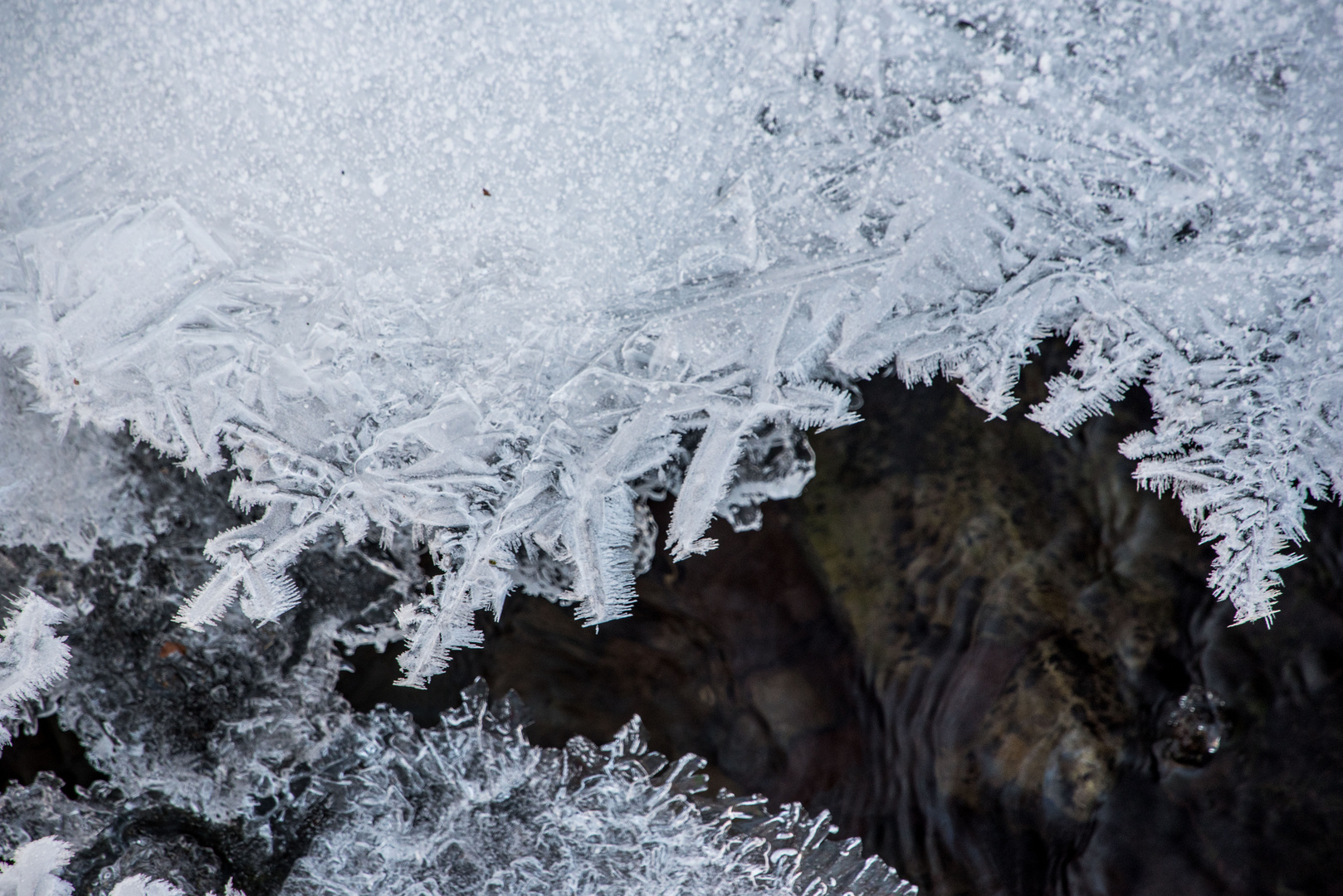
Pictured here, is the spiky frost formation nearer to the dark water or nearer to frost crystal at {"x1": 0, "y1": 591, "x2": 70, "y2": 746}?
the dark water

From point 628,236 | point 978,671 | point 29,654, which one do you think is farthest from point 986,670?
point 29,654

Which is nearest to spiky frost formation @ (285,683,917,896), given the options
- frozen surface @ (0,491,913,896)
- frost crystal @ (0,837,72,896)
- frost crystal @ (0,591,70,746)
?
frozen surface @ (0,491,913,896)

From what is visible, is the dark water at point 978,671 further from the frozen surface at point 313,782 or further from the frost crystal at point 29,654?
the frost crystal at point 29,654

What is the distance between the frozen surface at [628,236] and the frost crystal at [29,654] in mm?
315

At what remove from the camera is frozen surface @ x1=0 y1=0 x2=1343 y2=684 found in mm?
1024

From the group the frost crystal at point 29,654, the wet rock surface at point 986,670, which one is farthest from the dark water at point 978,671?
the frost crystal at point 29,654

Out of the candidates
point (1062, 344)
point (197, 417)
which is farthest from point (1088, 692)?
point (197, 417)

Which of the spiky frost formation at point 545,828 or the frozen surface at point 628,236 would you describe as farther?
the spiky frost formation at point 545,828

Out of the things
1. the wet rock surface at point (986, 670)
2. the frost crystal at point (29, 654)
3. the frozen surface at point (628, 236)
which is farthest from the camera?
the wet rock surface at point (986, 670)

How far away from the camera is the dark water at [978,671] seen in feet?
4.18

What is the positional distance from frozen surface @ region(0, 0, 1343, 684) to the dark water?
22 cm

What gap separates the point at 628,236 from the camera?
1.07 metres

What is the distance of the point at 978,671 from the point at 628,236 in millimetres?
1057

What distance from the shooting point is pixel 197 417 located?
1.11m
